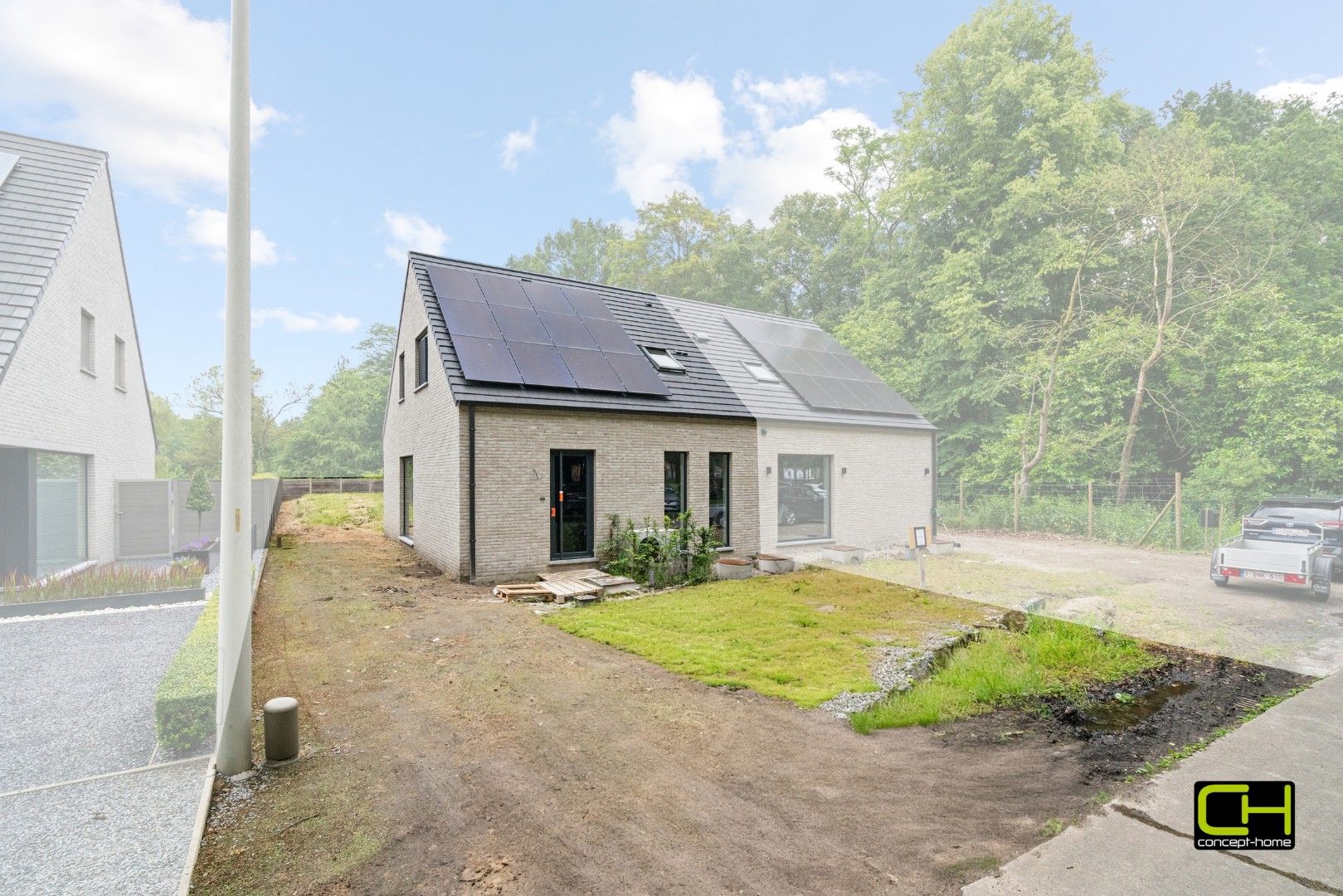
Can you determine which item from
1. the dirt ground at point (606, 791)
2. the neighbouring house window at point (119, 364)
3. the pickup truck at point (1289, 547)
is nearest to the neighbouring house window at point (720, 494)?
the dirt ground at point (606, 791)

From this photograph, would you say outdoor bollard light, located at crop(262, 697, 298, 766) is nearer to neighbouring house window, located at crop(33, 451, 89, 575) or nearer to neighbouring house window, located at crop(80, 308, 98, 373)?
neighbouring house window, located at crop(33, 451, 89, 575)

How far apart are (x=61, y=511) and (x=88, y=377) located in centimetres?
214

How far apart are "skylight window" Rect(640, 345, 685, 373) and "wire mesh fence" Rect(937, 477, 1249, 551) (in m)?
10.2

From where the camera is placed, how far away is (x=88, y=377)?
8484 mm

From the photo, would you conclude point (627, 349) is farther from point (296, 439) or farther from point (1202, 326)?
point (296, 439)

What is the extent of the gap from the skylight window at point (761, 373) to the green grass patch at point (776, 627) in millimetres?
5116

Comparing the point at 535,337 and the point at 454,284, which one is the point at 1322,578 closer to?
the point at 535,337

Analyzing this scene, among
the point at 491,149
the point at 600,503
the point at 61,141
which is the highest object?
the point at 491,149

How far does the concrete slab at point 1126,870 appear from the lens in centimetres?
218

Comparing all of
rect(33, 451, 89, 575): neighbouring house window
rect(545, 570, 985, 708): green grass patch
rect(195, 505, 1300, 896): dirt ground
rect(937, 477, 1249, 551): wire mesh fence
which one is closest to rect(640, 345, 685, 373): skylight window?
rect(545, 570, 985, 708): green grass patch

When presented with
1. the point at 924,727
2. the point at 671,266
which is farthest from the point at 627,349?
the point at 671,266

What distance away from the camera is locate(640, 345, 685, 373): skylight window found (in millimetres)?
11195

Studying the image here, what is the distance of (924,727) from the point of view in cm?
394

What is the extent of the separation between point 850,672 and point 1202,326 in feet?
42.5
